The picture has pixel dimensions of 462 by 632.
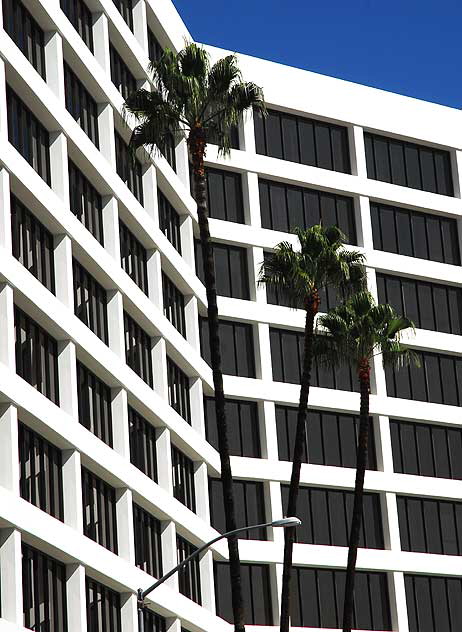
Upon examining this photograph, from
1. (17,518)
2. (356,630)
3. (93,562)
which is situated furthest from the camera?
(356,630)

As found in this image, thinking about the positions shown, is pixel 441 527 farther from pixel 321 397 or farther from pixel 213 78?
pixel 213 78

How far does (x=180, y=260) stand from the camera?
58.8m

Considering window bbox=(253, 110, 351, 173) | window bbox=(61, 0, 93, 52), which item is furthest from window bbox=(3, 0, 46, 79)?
window bbox=(253, 110, 351, 173)

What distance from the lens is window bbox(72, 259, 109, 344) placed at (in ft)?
154

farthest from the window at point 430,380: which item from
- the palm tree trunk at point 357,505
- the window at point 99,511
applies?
the window at point 99,511

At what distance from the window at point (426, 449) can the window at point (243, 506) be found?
707 cm

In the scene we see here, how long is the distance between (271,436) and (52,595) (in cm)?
2392

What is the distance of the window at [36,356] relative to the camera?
41.4 metres

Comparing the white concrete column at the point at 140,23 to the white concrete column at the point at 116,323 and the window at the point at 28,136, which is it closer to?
the white concrete column at the point at 116,323

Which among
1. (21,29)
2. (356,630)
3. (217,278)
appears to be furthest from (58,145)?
(356,630)

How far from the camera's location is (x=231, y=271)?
65688 millimetres

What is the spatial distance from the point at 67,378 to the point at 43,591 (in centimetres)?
649

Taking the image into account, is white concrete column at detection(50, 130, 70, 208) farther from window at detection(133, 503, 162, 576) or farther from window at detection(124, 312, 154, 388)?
window at detection(133, 503, 162, 576)

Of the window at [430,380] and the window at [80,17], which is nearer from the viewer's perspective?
the window at [80,17]
